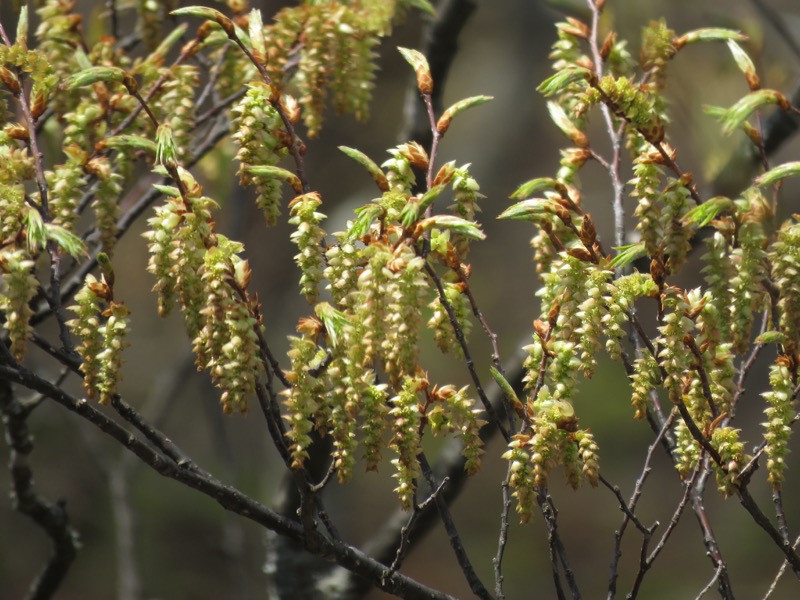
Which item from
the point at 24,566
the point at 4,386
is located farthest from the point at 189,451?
the point at 4,386

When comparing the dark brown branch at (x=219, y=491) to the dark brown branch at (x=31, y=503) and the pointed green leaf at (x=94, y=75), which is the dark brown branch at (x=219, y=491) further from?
the dark brown branch at (x=31, y=503)

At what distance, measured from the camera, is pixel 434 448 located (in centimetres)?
740

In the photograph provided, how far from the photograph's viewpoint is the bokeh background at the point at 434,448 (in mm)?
6449

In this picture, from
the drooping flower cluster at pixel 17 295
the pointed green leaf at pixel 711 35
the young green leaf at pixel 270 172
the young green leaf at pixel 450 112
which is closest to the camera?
the drooping flower cluster at pixel 17 295

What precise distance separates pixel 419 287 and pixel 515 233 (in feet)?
25.4

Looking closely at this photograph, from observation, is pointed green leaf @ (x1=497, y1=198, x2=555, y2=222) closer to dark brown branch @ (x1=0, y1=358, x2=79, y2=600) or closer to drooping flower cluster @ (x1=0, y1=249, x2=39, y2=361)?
drooping flower cluster @ (x1=0, y1=249, x2=39, y2=361)

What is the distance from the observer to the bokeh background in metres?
6.45

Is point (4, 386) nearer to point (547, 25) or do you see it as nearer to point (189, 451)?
point (189, 451)

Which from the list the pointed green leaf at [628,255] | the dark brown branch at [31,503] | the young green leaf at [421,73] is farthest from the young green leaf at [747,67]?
Answer: the dark brown branch at [31,503]

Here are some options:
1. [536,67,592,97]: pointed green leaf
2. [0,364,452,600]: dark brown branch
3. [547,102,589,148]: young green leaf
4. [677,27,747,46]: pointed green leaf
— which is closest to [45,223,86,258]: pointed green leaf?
[0,364,452,600]: dark brown branch

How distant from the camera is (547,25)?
8.34m

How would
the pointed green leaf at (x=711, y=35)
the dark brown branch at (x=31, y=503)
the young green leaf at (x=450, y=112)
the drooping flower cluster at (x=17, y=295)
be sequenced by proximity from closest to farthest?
the drooping flower cluster at (x=17, y=295) < the young green leaf at (x=450, y=112) < the pointed green leaf at (x=711, y=35) < the dark brown branch at (x=31, y=503)

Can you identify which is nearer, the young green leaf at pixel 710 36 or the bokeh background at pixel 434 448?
the young green leaf at pixel 710 36

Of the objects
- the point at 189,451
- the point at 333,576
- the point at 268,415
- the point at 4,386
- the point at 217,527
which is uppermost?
the point at 268,415
